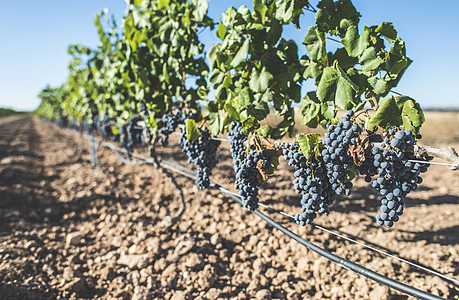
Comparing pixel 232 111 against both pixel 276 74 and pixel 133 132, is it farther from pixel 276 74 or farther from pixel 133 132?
pixel 133 132

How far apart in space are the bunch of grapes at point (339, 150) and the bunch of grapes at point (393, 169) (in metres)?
0.10

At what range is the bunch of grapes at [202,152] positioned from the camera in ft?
7.89

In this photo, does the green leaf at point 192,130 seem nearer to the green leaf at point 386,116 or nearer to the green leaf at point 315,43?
the green leaf at point 315,43

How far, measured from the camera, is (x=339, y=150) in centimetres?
141

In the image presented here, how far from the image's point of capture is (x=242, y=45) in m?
1.88

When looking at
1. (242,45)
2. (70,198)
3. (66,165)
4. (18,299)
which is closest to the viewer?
(242,45)

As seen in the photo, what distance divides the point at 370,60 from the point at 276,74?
2.02ft

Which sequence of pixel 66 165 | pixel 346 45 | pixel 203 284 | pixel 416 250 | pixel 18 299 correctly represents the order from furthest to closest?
1. pixel 66 165
2. pixel 416 250
3. pixel 203 284
4. pixel 18 299
5. pixel 346 45

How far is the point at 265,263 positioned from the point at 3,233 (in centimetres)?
302

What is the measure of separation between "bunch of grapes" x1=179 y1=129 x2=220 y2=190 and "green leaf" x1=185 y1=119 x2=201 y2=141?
6.1 inches

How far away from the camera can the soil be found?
229 centimetres

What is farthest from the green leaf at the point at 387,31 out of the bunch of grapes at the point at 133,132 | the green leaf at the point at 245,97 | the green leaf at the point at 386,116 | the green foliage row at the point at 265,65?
the bunch of grapes at the point at 133,132

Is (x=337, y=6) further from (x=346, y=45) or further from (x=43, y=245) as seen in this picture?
(x=43, y=245)

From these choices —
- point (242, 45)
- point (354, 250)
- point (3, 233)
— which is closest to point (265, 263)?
point (354, 250)
